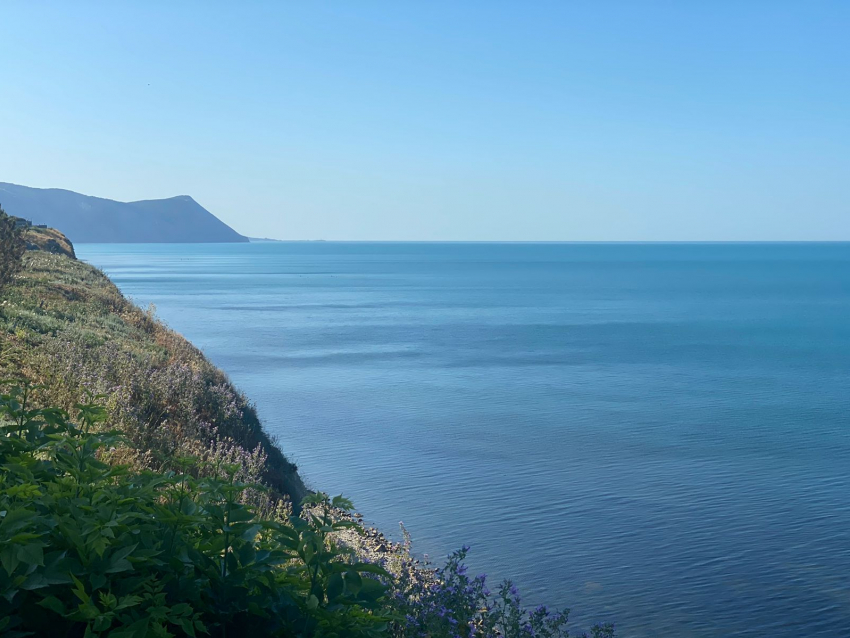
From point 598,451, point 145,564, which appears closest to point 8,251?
point 598,451

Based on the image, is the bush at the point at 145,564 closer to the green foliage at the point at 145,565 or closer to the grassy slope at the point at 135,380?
the green foliage at the point at 145,565

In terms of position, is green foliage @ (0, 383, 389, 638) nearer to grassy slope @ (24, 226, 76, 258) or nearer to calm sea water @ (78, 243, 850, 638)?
calm sea water @ (78, 243, 850, 638)

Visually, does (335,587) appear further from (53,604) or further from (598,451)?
(598,451)

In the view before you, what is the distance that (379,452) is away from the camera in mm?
23078

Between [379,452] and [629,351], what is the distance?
3016cm

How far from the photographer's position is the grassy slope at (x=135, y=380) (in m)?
10.5

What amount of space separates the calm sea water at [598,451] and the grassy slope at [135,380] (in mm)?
4160

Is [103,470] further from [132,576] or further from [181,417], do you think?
[181,417]

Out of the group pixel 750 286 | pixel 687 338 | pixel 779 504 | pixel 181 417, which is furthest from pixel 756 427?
pixel 750 286

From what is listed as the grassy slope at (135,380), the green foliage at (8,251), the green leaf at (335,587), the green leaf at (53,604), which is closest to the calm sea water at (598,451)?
the grassy slope at (135,380)

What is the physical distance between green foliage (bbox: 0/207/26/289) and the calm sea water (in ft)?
27.9

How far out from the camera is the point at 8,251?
1880 cm

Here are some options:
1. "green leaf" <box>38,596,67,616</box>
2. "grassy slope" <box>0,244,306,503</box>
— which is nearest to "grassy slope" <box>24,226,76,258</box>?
"grassy slope" <box>0,244,306,503</box>

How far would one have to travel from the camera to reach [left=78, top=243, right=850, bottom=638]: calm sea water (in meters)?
14.1
